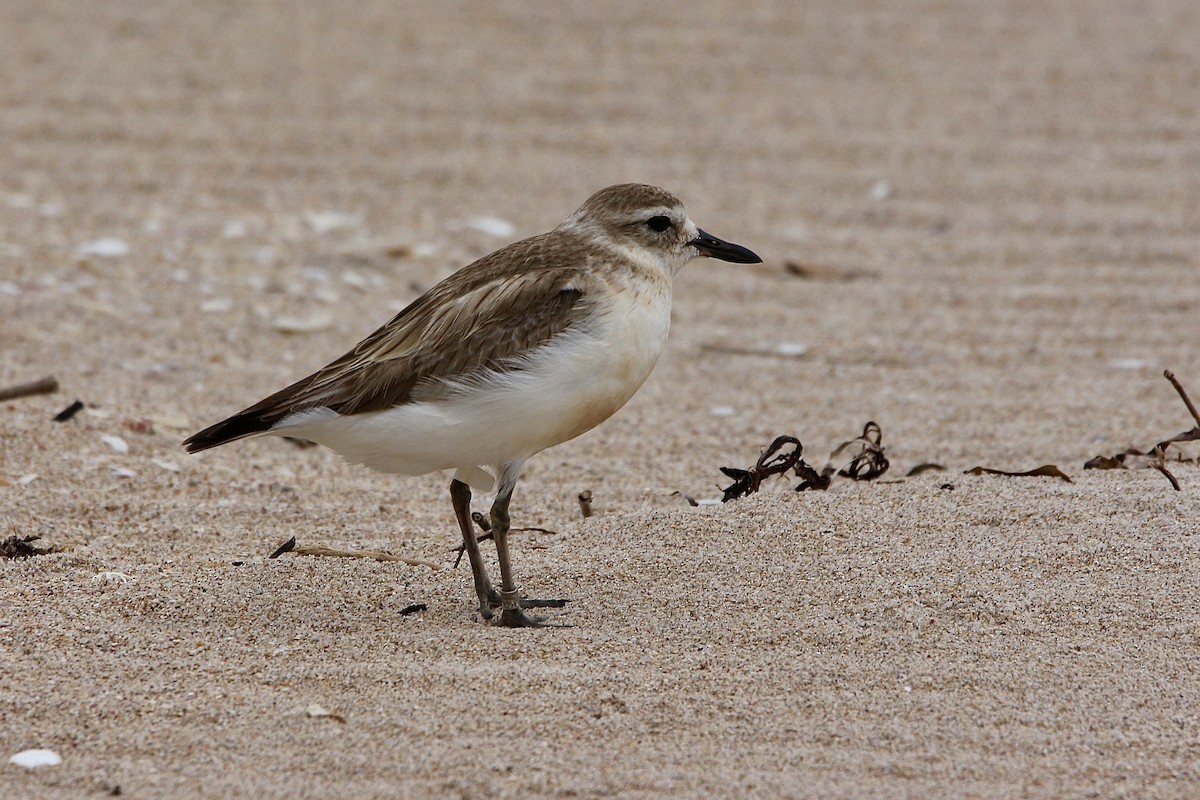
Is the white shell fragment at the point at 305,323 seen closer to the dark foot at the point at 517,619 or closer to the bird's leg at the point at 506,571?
the bird's leg at the point at 506,571

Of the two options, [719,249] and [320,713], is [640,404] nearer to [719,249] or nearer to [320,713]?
[719,249]

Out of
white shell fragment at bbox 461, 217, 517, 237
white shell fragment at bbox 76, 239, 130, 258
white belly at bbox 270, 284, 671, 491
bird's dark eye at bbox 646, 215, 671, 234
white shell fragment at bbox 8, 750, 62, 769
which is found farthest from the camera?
white shell fragment at bbox 461, 217, 517, 237

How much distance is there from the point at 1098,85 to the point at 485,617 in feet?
27.2

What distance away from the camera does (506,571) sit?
4746 millimetres

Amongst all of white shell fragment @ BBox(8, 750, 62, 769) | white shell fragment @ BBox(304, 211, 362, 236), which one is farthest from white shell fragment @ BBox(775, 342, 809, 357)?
white shell fragment @ BBox(8, 750, 62, 769)

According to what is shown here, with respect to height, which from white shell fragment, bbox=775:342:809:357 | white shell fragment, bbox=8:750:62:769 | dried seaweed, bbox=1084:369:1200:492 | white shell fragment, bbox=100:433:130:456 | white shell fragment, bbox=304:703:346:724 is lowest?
white shell fragment, bbox=100:433:130:456

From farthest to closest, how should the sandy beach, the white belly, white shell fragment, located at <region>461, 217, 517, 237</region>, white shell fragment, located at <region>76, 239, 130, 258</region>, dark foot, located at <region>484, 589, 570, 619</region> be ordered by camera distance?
white shell fragment, located at <region>461, 217, 517, 237</region> < white shell fragment, located at <region>76, 239, 130, 258</region> < dark foot, located at <region>484, 589, 570, 619</region> < the white belly < the sandy beach

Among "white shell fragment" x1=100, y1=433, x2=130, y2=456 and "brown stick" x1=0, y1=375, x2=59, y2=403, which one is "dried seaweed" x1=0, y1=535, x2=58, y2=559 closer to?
"white shell fragment" x1=100, y1=433, x2=130, y2=456

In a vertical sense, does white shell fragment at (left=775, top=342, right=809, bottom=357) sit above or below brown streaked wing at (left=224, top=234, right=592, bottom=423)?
below

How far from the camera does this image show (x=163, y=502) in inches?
232

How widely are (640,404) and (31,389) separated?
9.48 feet

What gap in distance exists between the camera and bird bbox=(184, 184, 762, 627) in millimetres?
4633

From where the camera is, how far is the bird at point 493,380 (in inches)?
182

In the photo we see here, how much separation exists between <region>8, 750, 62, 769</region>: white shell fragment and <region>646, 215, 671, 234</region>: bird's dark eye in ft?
8.47
